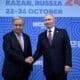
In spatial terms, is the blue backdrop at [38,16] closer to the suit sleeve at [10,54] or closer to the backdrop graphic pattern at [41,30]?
the backdrop graphic pattern at [41,30]

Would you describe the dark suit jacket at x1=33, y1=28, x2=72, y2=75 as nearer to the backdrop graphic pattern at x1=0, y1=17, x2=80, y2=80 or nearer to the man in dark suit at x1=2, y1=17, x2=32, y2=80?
the man in dark suit at x1=2, y1=17, x2=32, y2=80

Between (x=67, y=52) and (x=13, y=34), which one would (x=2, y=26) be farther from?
(x=67, y=52)

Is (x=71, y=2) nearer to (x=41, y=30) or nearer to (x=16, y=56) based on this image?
(x=41, y=30)

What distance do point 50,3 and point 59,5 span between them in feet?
0.51

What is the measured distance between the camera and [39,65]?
16.3ft

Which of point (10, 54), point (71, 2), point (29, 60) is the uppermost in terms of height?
point (71, 2)

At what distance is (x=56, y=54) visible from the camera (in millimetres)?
3846

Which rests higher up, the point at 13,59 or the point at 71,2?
the point at 71,2

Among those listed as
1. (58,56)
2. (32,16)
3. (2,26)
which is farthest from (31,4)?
(58,56)

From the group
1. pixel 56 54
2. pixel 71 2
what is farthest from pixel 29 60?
pixel 71 2

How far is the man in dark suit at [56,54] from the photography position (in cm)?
385

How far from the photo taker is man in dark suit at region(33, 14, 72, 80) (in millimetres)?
3850

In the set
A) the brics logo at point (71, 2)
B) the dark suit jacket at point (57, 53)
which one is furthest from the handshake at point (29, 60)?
the brics logo at point (71, 2)

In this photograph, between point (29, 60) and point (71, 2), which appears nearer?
point (29, 60)
